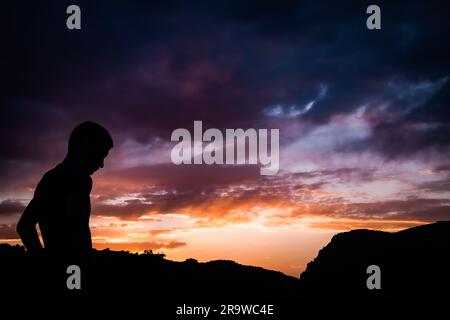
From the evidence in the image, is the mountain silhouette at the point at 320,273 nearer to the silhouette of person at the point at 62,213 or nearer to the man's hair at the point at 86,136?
the silhouette of person at the point at 62,213

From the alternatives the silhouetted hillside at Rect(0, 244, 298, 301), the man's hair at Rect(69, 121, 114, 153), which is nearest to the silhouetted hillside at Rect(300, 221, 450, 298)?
the silhouetted hillside at Rect(0, 244, 298, 301)

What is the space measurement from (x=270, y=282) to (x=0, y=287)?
7887mm

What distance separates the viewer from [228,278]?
41.7ft

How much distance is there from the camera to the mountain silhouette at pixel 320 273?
9734 mm

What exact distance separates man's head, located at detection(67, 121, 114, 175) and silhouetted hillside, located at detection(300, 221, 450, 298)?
6.72 meters

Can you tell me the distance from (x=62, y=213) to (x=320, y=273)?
1258 cm

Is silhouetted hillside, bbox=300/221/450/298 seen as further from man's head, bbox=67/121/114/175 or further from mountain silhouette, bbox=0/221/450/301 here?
man's head, bbox=67/121/114/175

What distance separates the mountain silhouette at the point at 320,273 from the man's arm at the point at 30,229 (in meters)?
4.79

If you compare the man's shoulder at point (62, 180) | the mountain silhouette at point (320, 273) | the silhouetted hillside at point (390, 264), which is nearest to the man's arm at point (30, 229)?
the man's shoulder at point (62, 180)

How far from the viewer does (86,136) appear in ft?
13.6
